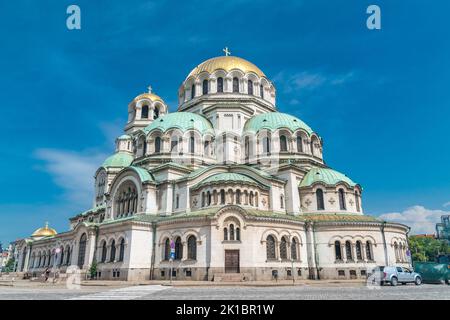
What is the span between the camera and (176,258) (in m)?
32.8

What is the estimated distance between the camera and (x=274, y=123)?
43.4m

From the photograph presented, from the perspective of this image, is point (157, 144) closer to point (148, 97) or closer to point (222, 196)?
point (222, 196)

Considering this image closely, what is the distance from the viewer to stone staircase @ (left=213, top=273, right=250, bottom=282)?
28.9 metres

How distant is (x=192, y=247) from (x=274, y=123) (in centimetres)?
1932

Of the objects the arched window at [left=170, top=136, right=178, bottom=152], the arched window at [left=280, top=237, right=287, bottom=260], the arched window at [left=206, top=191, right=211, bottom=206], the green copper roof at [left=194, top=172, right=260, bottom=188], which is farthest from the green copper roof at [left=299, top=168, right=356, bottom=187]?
the arched window at [left=170, top=136, right=178, bottom=152]

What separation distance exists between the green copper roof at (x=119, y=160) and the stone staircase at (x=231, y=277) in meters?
31.0

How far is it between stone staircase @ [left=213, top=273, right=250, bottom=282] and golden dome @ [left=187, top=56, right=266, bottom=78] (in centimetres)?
2988

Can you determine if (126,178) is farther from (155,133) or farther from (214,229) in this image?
(214,229)

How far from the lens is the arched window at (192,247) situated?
31672 mm

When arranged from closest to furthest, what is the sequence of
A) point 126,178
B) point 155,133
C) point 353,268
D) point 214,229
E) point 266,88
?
point 214,229 < point 353,268 < point 126,178 < point 155,133 < point 266,88

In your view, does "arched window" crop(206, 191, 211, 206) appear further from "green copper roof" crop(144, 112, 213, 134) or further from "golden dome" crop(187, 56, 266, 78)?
"golden dome" crop(187, 56, 266, 78)

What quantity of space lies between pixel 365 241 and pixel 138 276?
22.7 meters
